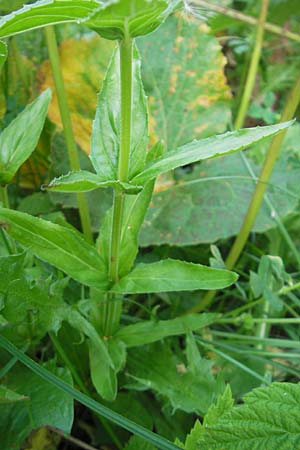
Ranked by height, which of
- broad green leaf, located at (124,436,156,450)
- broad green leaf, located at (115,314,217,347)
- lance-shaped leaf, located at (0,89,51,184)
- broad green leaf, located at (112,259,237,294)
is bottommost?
broad green leaf, located at (124,436,156,450)

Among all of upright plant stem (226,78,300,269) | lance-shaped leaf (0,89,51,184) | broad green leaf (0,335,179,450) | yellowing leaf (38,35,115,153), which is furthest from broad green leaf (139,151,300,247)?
broad green leaf (0,335,179,450)

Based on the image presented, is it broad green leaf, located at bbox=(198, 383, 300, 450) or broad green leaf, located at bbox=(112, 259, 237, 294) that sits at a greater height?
broad green leaf, located at bbox=(112, 259, 237, 294)

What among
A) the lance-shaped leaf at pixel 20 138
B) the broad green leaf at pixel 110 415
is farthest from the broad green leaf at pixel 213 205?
the broad green leaf at pixel 110 415

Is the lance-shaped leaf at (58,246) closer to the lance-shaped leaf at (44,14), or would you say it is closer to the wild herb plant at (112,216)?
the wild herb plant at (112,216)

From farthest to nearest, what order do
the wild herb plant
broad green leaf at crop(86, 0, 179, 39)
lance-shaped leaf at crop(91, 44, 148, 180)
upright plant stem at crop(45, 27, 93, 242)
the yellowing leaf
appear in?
the yellowing leaf → upright plant stem at crop(45, 27, 93, 242) → lance-shaped leaf at crop(91, 44, 148, 180) → the wild herb plant → broad green leaf at crop(86, 0, 179, 39)

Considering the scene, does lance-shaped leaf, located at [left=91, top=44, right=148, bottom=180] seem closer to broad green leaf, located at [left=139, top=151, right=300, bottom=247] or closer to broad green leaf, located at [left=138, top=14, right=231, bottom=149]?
broad green leaf, located at [left=139, top=151, right=300, bottom=247]

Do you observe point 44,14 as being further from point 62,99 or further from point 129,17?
point 62,99
